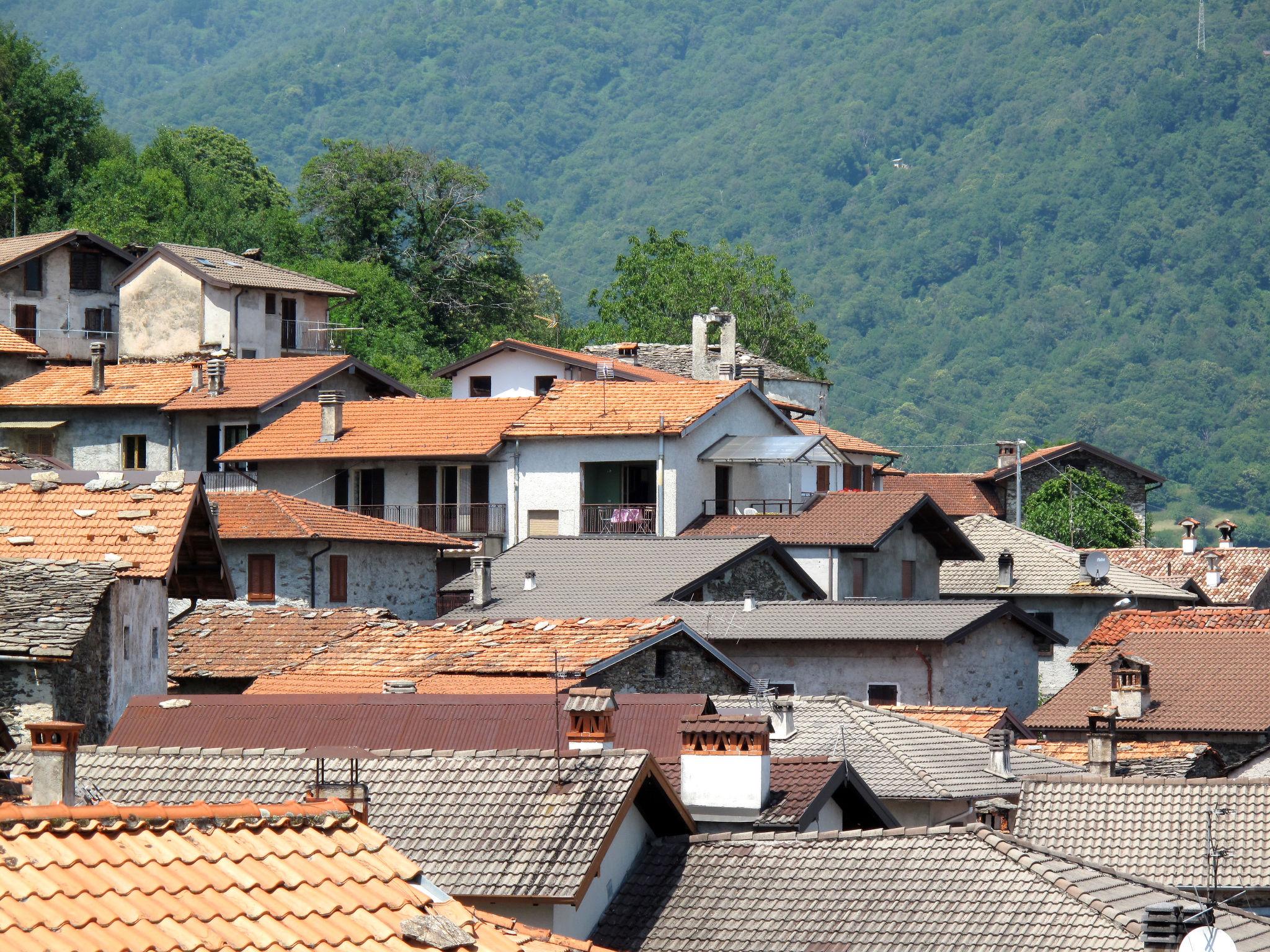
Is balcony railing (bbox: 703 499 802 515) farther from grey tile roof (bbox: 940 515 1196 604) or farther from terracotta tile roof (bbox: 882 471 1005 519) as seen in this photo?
terracotta tile roof (bbox: 882 471 1005 519)

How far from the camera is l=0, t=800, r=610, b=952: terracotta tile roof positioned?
956cm

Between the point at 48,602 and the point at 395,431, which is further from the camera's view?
the point at 395,431

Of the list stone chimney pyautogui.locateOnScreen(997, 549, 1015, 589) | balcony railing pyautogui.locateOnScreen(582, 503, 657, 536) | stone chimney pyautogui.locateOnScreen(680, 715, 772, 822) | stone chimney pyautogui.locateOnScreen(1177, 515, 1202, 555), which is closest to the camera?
stone chimney pyautogui.locateOnScreen(680, 715, 772, 822)

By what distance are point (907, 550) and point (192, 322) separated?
27.3 meters

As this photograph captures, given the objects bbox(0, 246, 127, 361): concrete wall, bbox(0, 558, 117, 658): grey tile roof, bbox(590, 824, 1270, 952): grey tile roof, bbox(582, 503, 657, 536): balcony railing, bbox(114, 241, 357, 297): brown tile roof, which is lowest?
bbox(590, 824, 1270, 952): grey tile roof

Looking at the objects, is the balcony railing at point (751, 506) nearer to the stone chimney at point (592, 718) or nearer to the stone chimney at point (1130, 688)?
the stone chimney at point (1130, 688)

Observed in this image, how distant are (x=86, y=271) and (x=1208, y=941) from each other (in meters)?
64.5

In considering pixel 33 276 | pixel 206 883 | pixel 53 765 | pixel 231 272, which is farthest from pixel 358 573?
pixel 206 883

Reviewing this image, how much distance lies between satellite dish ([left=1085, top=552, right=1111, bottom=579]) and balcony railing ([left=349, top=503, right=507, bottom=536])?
61.0ft

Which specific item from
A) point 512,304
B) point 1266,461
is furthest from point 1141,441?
point 512,304

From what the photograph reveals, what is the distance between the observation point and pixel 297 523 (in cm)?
4628

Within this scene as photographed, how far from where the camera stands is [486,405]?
2410 inches

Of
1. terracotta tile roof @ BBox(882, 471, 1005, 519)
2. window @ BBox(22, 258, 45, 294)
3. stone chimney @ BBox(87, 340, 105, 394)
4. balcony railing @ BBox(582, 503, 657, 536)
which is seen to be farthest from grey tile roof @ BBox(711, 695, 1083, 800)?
terracotta tile roof @ BBox(882, 471, 1005, 519)

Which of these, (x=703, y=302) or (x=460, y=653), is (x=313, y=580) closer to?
(x=460, y=653)
